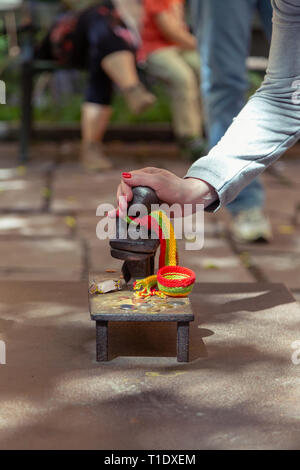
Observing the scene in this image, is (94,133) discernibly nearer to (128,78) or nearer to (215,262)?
(128,78)

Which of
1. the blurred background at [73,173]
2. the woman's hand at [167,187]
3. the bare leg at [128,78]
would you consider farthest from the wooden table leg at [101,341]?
the bare leg at [128,78]

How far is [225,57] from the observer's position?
348cm

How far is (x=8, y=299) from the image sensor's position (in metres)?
2.12

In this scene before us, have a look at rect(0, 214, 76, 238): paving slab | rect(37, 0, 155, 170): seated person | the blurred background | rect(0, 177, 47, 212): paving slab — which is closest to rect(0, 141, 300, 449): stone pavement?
the blurred background

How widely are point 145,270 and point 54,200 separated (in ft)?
9.11

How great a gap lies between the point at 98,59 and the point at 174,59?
1.92 feet

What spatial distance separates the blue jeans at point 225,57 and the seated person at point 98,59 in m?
1.72

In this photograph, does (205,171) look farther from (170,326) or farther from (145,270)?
(170,326)

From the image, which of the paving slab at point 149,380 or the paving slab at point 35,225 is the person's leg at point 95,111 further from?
the paving slab at point 149,380

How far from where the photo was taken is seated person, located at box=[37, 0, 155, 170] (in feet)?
17.4

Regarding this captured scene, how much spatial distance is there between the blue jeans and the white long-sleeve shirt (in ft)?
4.80

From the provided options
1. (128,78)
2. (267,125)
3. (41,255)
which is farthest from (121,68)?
(267,125)

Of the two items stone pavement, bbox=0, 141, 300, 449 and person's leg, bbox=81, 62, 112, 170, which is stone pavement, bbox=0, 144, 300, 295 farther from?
stone pavement, bbox=0, 141, 300, 449

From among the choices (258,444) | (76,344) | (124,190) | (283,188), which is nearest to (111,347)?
(76,344)
